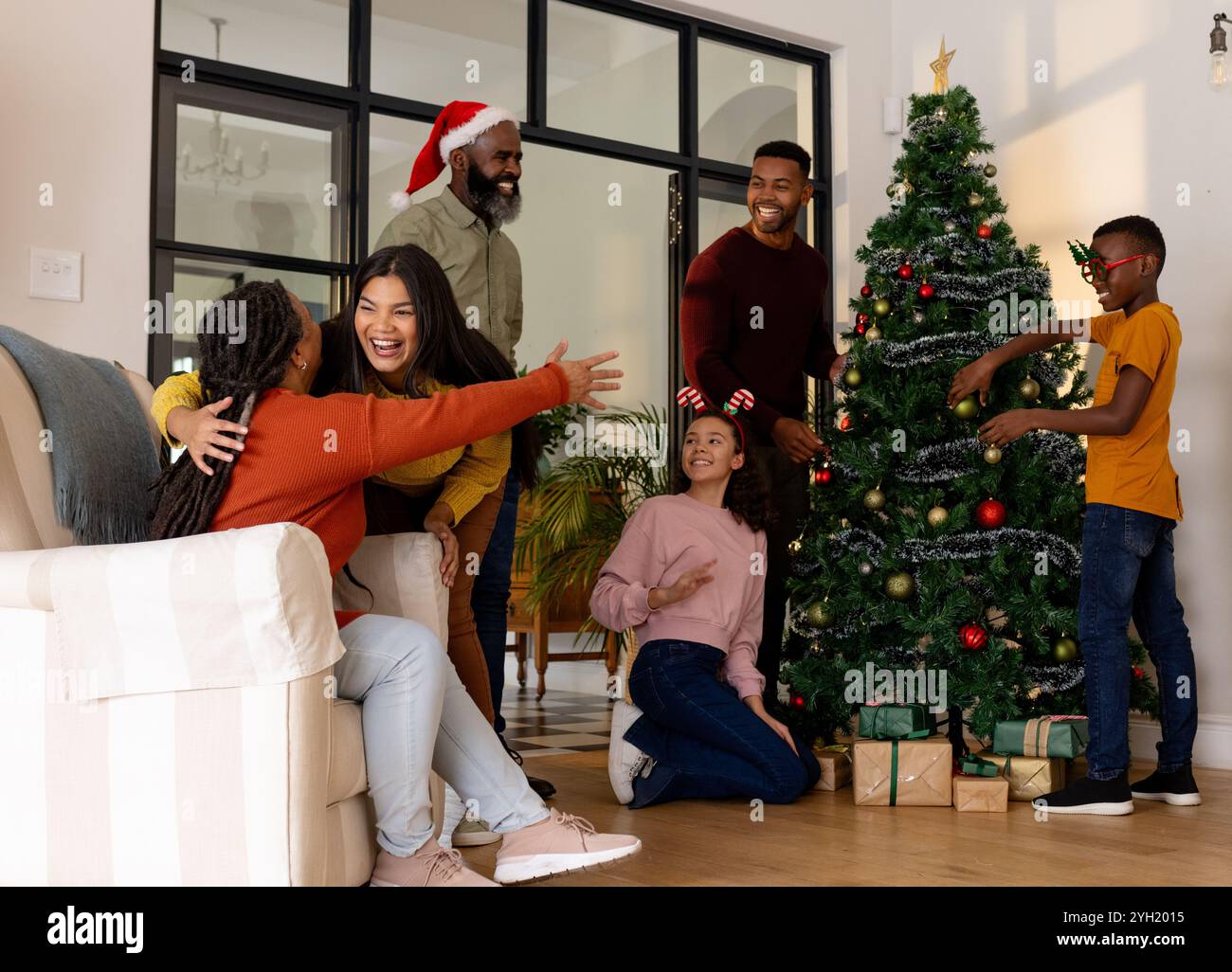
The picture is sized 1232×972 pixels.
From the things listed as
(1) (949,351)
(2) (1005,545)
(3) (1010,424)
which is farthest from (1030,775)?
(1) (949,351)

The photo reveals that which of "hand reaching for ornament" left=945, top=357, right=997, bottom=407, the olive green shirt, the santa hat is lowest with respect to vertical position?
"hand reaching for ornament" left=945, top=357, right=997, bottom=407

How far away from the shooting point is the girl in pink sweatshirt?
3049 millimetres

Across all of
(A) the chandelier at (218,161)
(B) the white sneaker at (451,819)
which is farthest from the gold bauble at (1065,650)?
(A) the chandelier at (218,161)

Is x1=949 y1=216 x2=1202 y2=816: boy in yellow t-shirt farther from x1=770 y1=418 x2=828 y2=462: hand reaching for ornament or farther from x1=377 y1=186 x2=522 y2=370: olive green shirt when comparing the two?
x1=377 y1=186 x2=522 y2=370: olive green shirt

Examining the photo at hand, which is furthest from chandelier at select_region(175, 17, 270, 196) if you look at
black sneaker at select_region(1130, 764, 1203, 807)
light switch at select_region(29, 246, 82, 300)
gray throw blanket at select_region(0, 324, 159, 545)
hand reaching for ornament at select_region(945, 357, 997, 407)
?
black sneaker at select_region(1130, 764, 1203, 807)

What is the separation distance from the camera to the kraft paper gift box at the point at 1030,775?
3.13 metres

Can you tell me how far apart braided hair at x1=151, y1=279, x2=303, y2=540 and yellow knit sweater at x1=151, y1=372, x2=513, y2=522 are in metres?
0.35

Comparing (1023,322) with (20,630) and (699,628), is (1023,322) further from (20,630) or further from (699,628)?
(20,630)

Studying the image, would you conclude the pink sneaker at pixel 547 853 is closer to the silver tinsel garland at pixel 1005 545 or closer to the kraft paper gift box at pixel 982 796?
the kraft paper gift box at pixel 982 796

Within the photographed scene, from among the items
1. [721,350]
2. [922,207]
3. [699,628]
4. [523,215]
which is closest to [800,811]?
[699,628]

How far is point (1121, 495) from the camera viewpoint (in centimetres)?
292

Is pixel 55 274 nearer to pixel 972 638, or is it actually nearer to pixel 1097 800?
pixel 972 638

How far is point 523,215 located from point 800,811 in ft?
10.3

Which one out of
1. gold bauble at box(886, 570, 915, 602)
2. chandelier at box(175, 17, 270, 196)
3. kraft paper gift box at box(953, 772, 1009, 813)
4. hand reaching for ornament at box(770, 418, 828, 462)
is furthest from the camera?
chandelier at box(175, 17, 270, 196)
